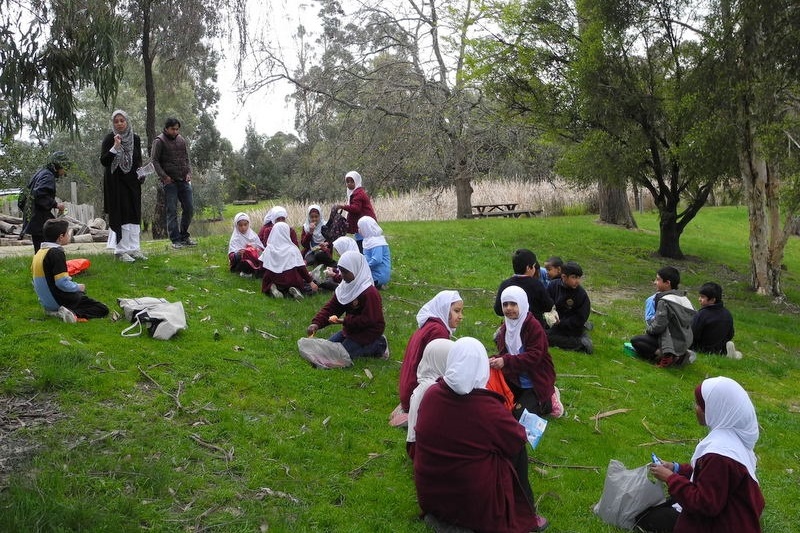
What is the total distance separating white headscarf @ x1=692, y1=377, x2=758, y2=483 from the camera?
4633 millimetres

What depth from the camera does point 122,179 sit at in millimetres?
10430

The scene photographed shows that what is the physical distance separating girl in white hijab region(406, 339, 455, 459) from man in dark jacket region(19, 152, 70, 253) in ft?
18.8

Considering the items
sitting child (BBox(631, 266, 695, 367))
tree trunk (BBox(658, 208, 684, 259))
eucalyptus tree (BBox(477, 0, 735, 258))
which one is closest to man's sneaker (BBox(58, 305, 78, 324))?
sitting child (BBox(631, 266, 695, 367))

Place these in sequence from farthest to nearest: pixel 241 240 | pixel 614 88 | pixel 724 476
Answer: pixel 614 88 < pixel 241 240 < pixel 724 476

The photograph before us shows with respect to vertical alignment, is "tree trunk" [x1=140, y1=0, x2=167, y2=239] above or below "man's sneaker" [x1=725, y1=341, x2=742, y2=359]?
above

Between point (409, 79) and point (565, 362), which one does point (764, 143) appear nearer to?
point (565, 362)

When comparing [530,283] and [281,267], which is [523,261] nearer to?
[530,283]

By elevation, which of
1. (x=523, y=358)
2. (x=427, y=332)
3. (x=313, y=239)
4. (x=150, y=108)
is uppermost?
(x=150, y=108)

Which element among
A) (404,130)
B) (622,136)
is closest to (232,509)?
(622,136)

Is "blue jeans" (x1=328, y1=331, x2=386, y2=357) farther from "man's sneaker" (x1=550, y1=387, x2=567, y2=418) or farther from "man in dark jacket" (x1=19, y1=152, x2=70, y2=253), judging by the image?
"man in dark jacket" (x1=19, y1=152, x2=70, y2=253)

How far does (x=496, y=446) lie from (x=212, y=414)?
2.83 meters

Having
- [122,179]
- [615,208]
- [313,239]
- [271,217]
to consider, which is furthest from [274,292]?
[615,208]

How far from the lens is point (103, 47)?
6.52 metres

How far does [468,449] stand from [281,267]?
247 inches
